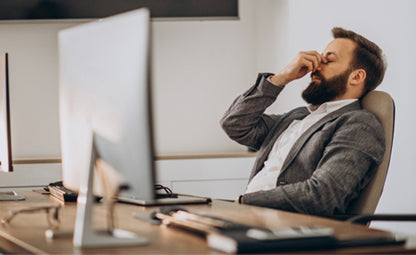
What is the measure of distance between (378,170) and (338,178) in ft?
0.48

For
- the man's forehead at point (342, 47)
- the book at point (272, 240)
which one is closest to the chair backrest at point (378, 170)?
the man's forehead at point (342, 47)

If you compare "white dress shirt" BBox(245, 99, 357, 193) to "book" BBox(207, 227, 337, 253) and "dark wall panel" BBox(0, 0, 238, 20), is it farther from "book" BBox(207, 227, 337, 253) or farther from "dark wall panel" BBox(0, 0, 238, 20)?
"dark wall panel" BBox(0, 0, 238, 20)

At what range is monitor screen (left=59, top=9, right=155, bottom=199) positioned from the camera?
1402 mm

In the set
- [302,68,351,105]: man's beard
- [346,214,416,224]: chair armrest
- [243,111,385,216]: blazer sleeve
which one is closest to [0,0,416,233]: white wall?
[302,68,351,105]: man's beard

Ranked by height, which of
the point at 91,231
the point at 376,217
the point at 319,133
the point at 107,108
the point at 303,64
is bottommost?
the point at 376,217

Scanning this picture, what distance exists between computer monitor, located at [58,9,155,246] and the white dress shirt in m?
1.26

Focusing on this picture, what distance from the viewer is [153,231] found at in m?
1.71

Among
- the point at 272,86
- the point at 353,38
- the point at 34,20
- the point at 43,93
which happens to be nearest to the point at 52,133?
the point at 43,93

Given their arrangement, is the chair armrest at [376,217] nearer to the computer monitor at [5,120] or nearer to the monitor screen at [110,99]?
the monitor screen at [110,99]

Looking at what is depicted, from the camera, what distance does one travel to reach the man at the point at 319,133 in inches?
99.7

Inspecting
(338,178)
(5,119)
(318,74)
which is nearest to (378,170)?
(338,178)

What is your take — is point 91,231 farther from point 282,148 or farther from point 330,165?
point 282,148

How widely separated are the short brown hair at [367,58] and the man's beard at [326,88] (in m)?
0.07

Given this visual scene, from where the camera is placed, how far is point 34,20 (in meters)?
5.01
